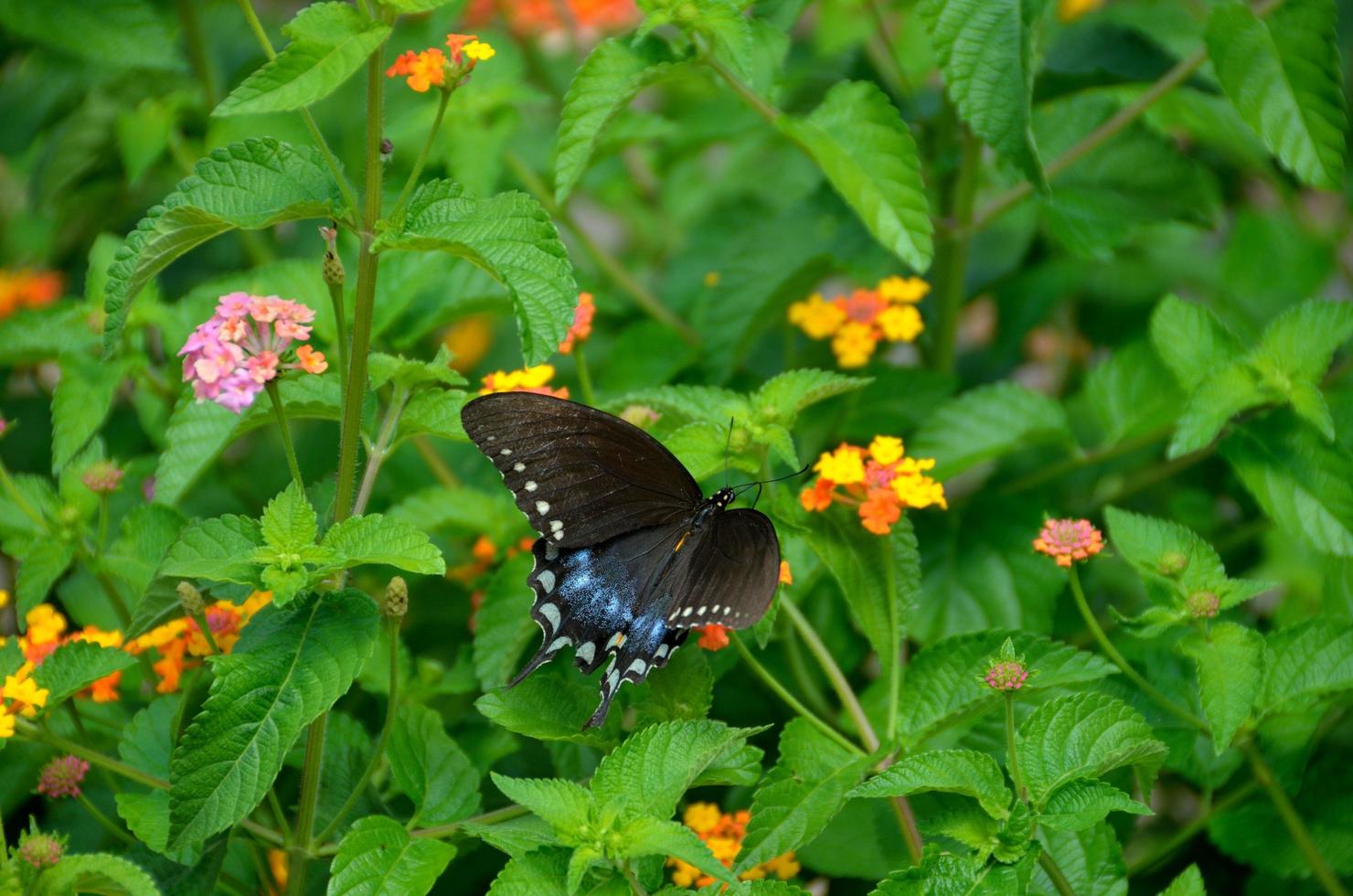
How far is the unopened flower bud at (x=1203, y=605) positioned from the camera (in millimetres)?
1370

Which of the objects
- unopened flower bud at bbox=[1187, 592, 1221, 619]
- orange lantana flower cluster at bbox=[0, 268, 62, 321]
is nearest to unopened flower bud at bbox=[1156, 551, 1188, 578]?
unopened flower bud at bbox=[1187, 592, 1221, 619]

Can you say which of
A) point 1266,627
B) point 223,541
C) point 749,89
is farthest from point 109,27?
point 1266,627

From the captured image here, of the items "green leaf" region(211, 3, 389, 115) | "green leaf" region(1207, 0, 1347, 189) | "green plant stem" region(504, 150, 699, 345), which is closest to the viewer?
"green leaf" region(211, 3, 389, 115)

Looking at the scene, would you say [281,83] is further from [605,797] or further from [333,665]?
[605,797]

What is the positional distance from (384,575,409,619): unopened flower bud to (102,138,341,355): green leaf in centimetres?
32

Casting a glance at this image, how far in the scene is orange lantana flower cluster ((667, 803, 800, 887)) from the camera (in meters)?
1.42

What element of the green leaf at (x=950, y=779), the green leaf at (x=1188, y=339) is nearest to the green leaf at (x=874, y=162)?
the green leaf at (x=1188, y=339)

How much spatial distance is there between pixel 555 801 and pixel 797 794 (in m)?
0.26

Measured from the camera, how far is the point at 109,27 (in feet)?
7.23

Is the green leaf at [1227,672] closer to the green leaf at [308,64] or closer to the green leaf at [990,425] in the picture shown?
the green leaf at [990,425]

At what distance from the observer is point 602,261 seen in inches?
87.0

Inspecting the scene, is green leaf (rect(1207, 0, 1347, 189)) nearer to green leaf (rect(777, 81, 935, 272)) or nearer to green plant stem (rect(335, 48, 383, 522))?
green leaf (rect(777, 81, 935, 272))

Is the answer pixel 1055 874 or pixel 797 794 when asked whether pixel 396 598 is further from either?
pixel 1055 874

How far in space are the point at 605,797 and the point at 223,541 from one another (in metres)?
0.44
